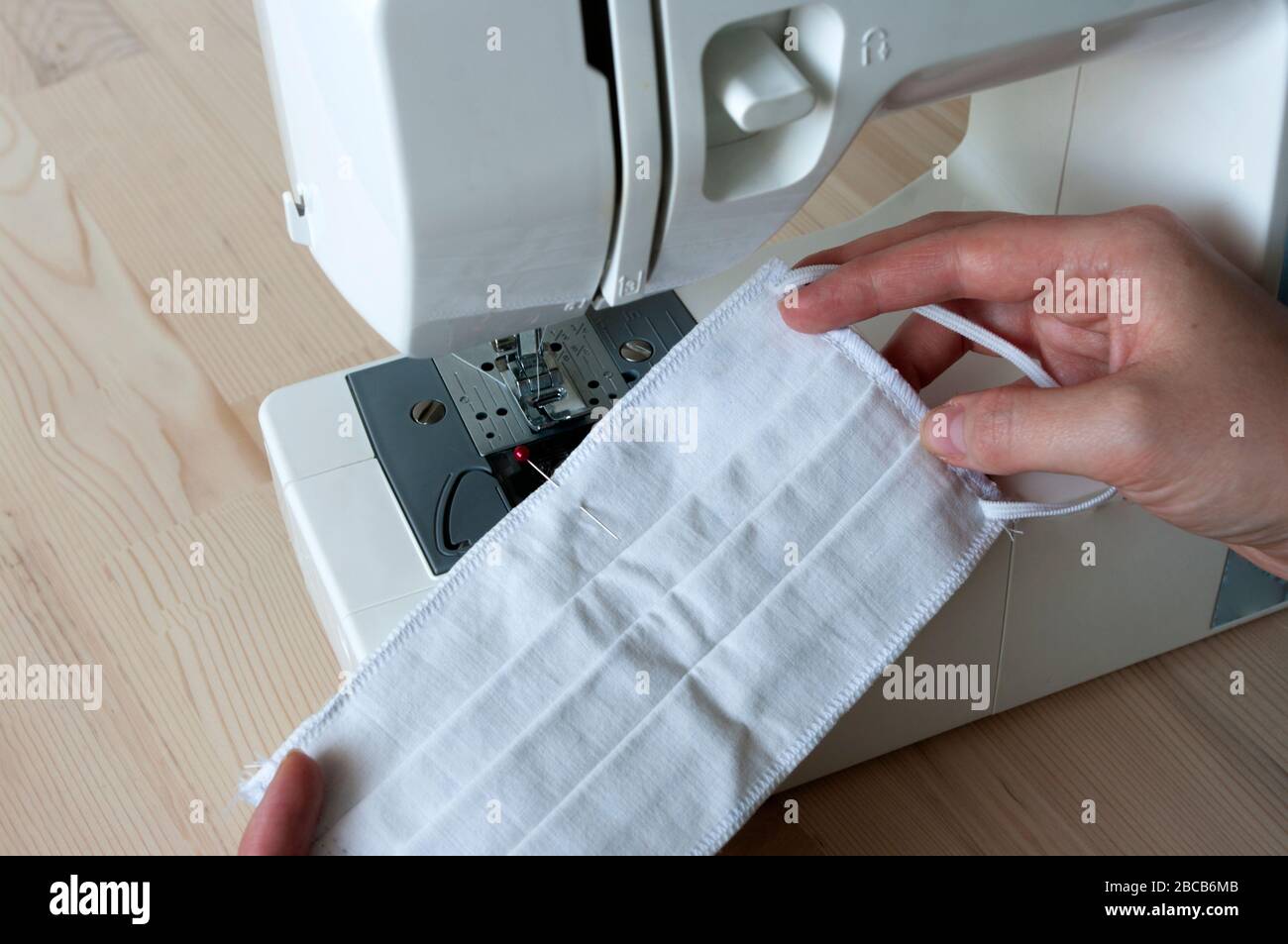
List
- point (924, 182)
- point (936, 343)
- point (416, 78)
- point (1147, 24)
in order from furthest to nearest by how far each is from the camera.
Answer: point (924, 182) → point (936, 343) → point (1147, 24) → point (416, 78)

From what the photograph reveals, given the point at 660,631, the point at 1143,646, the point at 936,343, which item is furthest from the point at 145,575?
the point at 1143,646

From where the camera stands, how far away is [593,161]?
0.56m

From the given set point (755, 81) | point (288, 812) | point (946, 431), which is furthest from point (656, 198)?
point (288, 812)

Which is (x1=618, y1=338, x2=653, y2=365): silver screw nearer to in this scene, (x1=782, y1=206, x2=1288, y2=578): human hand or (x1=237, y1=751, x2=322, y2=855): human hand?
(x1=782, y1=206, x2=1288, y2=578): human hand

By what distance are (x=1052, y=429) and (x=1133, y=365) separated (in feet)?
0.19

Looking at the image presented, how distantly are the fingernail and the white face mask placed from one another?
0.05 feet

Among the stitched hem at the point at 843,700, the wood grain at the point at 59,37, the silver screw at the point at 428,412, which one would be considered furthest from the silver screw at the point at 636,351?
the wood grain at the point at 59,37

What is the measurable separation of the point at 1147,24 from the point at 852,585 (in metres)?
0.29

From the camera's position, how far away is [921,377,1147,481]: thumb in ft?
2.13

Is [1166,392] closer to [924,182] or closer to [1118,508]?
[1118,508]

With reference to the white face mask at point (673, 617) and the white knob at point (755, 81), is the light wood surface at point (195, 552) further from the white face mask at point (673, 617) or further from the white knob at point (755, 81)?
the white knob at point (755, 81)

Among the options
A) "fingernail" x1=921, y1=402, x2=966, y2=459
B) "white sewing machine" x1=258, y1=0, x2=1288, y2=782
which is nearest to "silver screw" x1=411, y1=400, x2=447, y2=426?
"white sewing machine" x1=258, y1=0, x2=1288, y2=782

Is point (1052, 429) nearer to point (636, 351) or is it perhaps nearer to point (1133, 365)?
point (1133, 365)

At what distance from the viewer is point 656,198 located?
586 millimetres
